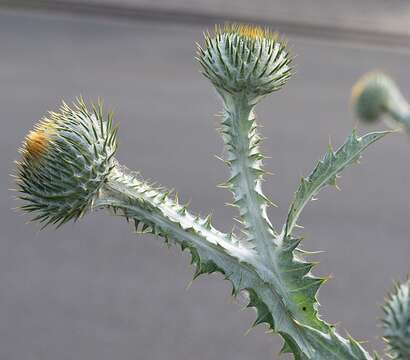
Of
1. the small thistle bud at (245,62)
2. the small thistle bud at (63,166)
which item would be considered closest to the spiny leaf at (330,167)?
the small thistle bud at (245,62)

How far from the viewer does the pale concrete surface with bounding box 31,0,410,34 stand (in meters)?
11.2

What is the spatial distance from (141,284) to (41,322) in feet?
2.74

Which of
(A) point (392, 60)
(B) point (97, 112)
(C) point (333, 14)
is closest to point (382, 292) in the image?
(B) point (97, 112)

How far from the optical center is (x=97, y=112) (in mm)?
1879

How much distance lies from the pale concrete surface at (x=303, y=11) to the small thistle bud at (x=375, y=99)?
6.25 metres

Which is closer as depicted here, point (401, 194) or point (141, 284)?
point (141, 284)

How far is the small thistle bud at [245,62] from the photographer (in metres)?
1.90

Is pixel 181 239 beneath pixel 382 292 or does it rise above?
beneath

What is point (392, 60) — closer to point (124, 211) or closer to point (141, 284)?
point (141, 284)

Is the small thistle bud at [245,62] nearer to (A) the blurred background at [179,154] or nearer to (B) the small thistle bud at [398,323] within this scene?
(B) the small thistle bud at [398,323]

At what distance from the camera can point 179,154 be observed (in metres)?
7.42

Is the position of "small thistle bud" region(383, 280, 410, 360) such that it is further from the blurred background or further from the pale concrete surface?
the pale concrete surface

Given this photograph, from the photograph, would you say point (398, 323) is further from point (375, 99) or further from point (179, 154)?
point (179, 154)

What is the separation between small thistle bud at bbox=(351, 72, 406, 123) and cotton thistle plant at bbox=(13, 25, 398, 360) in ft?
9.60
